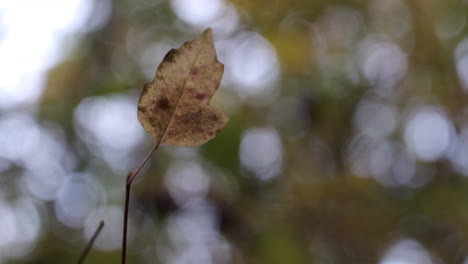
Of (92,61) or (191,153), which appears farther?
(92,61)

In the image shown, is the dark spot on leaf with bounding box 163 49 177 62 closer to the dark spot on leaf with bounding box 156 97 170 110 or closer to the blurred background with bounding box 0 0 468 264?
the dark spot on leaf with bounding box 156 97 170 110

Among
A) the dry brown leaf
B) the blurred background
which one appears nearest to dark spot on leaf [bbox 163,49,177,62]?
the dry brown leaf

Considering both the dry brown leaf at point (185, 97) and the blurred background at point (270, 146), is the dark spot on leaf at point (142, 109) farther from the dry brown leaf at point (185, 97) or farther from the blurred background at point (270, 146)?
the blurred background at point (270, 146)

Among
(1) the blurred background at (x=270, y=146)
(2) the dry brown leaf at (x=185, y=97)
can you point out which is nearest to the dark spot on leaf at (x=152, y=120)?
(2) the dry brown leaf at (x=185, y=97)

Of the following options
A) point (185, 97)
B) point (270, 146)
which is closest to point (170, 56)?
point (185, 97)

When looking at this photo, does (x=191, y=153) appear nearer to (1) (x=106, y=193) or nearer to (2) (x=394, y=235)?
(1) (x=106, y=193)

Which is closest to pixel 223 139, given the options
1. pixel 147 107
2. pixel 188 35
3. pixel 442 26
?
pixel 188 35

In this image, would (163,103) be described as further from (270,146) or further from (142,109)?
(270,146)

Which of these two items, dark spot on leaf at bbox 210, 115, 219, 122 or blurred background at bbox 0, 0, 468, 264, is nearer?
dark spot on leaf at bbox 210, 115, 219, 122
